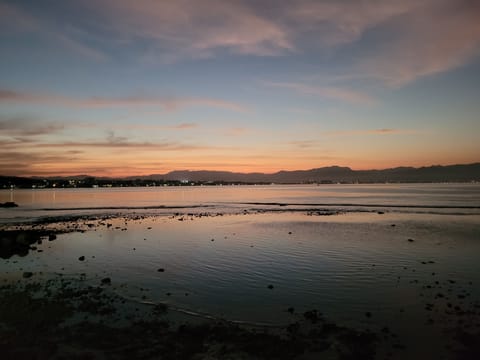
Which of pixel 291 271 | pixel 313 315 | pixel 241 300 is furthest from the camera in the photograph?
pixel 291 271

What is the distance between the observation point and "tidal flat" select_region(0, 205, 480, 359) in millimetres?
10234

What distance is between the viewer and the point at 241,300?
14672mm

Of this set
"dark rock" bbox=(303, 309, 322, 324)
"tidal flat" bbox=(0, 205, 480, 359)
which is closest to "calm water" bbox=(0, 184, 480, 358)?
"tidal flat" bbox=(0, 205, 480, 359)

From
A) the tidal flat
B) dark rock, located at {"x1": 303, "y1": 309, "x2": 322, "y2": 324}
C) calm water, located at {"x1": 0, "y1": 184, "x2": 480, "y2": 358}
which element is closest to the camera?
the tidal flat

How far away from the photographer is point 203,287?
16.6 m

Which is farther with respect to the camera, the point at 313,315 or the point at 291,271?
the point at 291,271

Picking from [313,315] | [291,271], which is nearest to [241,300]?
[313,315]

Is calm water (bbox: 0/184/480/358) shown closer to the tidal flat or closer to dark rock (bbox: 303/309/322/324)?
the tidal flat

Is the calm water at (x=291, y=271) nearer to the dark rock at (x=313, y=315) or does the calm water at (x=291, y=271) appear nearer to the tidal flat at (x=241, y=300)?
the tidal flat at (x=241, y=300)

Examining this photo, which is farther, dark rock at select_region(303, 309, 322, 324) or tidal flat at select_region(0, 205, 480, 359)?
dark rock at select_region(303, 309, 322, 324)

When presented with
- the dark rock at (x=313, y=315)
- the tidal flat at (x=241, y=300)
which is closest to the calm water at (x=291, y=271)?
the tidal flat at (x=241, y=300)

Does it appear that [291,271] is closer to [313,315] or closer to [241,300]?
[241,300]

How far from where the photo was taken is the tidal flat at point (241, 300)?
1023 centimetres

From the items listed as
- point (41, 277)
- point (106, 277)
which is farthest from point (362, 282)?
point (41, 277)
